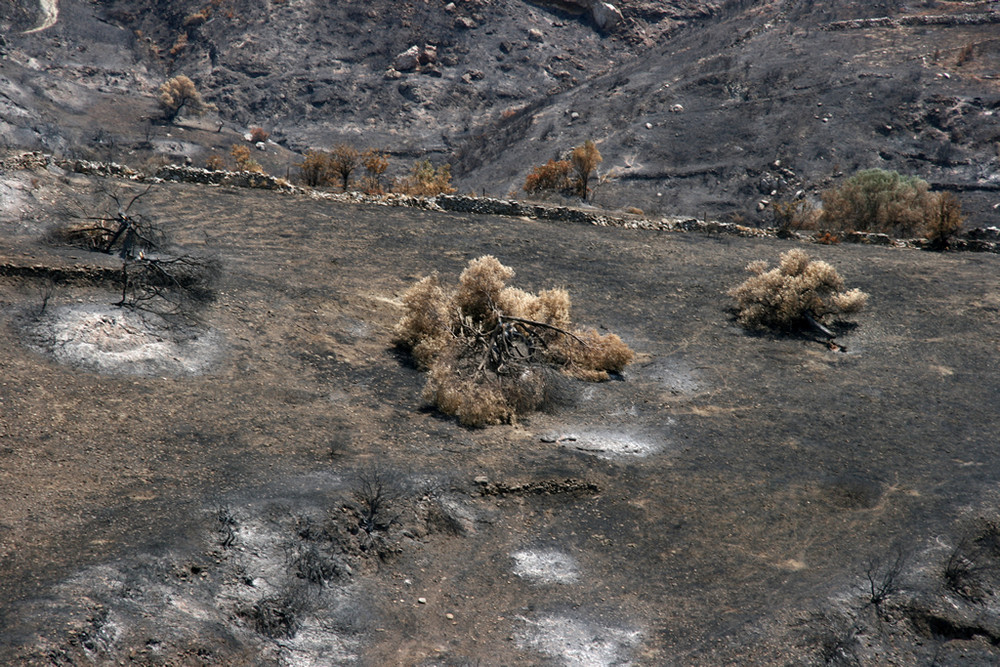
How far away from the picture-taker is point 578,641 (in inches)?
257

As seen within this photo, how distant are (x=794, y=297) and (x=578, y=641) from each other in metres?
9.57

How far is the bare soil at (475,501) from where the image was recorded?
6258 millimetres

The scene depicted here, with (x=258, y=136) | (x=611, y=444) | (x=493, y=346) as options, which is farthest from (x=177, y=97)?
(x=611, y=444)

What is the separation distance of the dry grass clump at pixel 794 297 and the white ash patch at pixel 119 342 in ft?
32.2

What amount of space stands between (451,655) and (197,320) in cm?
710

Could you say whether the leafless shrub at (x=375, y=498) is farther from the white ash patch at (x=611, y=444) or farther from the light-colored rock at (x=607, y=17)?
the light-colored rock at (x=607, y=17)

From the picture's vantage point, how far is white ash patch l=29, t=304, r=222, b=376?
31.1 feet

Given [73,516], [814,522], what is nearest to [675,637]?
[814,522]

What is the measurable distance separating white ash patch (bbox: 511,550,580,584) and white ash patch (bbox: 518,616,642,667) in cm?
53

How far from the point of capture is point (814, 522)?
8141 millimetres

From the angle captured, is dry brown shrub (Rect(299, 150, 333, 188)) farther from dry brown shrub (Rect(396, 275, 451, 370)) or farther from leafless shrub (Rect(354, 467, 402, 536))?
leafless shrub (Rect(354, 467, 402, 536))

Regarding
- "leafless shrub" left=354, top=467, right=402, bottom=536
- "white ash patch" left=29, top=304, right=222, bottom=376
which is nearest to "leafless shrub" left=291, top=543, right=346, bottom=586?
"leafless shrub" left=354, top=467, right=402, bottom=536

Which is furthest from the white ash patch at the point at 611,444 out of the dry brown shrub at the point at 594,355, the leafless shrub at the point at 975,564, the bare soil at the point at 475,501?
the leafless shrub at the point at 975,564

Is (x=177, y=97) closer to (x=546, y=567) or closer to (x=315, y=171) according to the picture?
(x=315, y=171)
